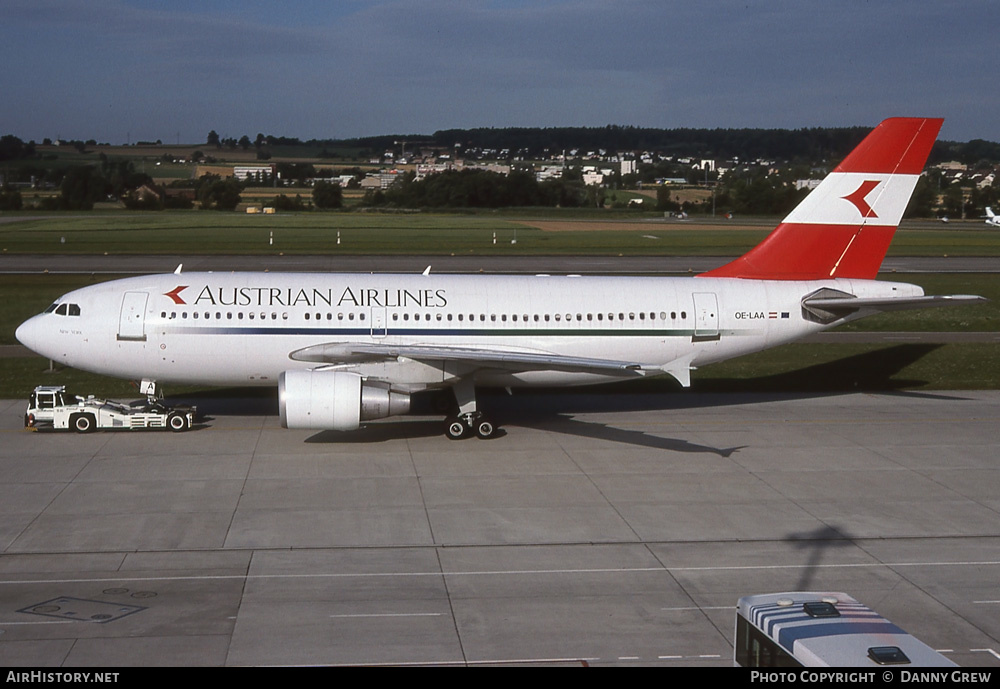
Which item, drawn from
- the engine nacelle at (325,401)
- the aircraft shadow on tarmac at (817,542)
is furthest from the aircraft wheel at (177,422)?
the aircraft shadow on tarmac at (817,542)

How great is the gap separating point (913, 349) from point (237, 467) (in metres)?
29.4

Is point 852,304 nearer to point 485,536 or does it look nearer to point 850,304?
point 850,304

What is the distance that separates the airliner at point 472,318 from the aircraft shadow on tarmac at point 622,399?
1902 millimetres

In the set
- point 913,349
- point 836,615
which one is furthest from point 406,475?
point 913,349

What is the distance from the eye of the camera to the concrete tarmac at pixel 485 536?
15805 millimetres

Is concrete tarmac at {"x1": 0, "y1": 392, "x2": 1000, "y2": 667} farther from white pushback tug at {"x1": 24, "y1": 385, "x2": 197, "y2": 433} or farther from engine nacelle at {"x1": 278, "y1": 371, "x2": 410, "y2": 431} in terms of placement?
engine nacelle at {"x1": 278, "y1": 371, "x2": 410, "y2": 431}

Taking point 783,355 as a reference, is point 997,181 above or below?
above

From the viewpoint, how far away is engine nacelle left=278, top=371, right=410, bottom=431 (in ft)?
85.5

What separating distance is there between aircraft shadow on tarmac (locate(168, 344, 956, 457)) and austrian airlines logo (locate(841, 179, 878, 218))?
24.0ft

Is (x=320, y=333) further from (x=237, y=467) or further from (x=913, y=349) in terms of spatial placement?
(x=913, y=349)

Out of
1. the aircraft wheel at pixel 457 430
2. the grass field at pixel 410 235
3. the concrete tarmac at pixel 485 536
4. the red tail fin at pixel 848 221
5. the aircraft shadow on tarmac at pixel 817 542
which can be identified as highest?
the red tail fin at pixel 848 221

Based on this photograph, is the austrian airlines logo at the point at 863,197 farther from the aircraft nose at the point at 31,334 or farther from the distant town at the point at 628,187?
the distant town at the point at 628,187

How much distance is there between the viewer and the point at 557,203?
135 meters

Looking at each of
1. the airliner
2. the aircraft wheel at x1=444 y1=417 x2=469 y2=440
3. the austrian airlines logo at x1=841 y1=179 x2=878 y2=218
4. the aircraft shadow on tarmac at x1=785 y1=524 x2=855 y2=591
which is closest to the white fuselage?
the airliner
